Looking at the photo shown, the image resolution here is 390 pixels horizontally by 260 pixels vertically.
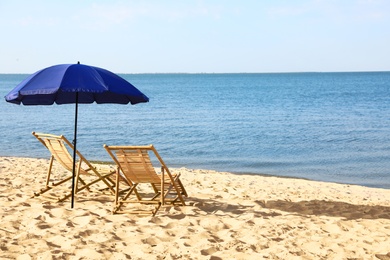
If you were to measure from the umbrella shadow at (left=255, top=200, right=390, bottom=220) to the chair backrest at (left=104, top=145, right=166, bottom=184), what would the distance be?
164 centimetres

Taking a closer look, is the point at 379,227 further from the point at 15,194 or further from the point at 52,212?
the point at 15,194

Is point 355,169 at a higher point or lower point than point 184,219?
lower

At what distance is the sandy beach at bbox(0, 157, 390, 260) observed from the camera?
488 centimetres

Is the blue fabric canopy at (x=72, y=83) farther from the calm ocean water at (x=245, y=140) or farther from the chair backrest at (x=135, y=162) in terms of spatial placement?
the calm ocean water at (x=245, y=140)

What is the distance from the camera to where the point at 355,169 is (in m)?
13.6

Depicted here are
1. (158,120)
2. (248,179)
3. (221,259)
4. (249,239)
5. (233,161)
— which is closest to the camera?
(221,259)

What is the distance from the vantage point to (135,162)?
20.4 ft

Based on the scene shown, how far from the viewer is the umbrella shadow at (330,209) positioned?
22.1ft

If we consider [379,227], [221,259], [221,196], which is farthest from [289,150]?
[221,259]

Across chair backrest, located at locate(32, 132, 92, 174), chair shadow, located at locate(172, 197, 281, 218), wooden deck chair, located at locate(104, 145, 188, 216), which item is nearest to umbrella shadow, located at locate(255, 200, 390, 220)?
chair shadow, located at locate(172, 197, 281, 218)

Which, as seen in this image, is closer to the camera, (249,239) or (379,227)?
(249,239)

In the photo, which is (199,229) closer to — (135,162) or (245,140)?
(135,162)

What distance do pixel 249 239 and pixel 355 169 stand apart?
355 inches

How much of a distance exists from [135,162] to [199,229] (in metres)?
1.13
